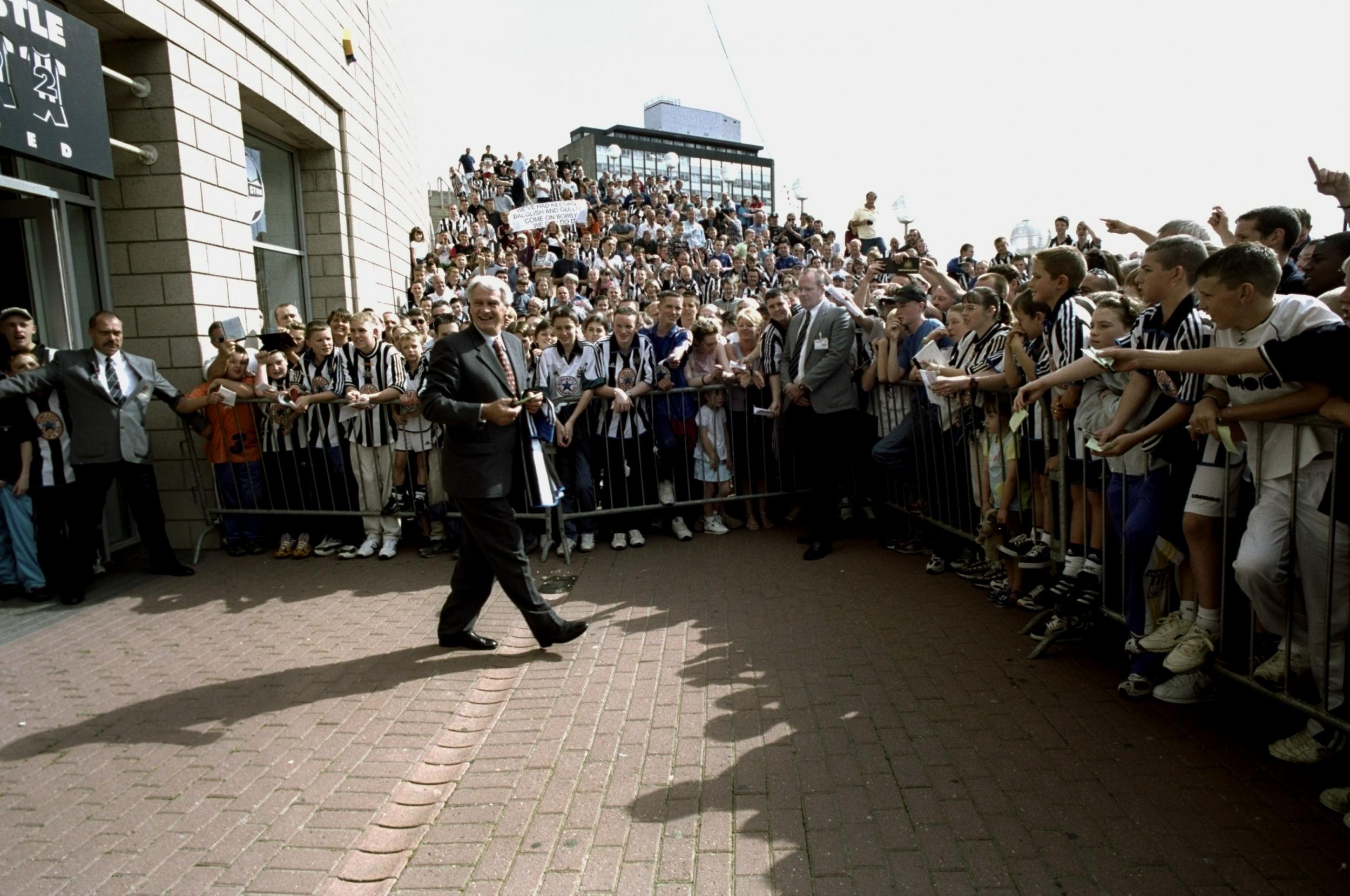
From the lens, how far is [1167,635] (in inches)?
158

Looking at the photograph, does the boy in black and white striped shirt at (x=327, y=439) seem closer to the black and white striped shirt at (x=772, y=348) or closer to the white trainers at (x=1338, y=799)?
the black and white striped shirt at (x=772, y=348)

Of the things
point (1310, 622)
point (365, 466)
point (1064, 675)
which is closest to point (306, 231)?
point (365, 466)

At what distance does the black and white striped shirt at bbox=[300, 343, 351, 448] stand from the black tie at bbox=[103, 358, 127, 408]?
1.47 m

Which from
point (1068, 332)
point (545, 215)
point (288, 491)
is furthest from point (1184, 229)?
point (545, 215)

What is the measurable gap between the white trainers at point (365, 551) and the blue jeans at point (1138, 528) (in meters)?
6.09

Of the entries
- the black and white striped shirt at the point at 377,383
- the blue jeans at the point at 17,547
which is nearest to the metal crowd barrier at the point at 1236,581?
the black and white striped shirt at the point at 377,383

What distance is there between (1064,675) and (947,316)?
2880 mm

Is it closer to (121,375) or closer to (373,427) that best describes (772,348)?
(373,427)

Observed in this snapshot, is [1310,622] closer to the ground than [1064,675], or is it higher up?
higher up

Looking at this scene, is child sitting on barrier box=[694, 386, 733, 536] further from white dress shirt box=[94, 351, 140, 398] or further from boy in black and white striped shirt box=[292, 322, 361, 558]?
white dress shirt box=[94, 351, 140, 398]

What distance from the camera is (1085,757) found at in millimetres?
3574

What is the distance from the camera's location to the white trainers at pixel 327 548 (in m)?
7.83

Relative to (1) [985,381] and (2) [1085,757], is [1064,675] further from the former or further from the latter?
(1) [985,381]

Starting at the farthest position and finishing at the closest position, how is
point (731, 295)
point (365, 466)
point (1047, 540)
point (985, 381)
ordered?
point (731, 295)
point (365, 466)
point (985, 381)
point (1047, 540)
